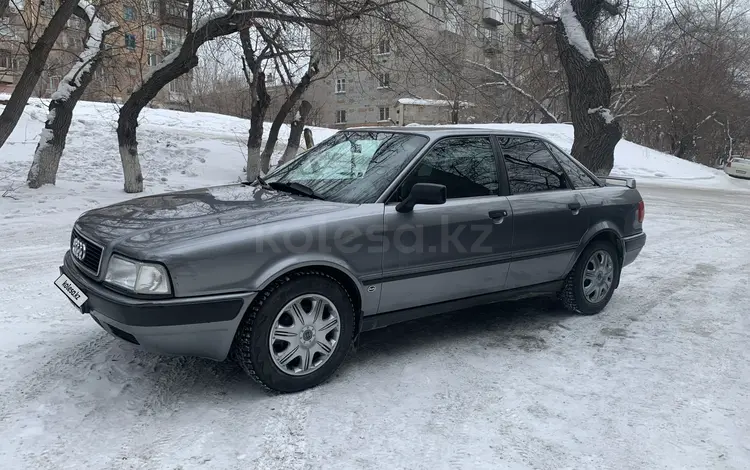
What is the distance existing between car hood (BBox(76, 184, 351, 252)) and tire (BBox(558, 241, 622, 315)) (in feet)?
7.82

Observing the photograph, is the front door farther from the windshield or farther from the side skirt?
the windshield

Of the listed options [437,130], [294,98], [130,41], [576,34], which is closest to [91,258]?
[437,130]

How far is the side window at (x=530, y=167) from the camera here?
4.62 meters

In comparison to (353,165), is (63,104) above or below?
above

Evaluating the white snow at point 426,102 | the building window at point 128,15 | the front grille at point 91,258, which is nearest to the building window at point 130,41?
the building window at point 128,15

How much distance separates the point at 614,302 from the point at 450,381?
273 centimetres

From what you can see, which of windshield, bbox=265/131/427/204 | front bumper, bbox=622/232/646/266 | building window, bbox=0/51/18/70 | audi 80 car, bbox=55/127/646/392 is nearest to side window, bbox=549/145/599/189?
audi 80 car, bbox=55/127/646/392

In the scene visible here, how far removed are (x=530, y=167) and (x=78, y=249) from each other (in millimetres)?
3410

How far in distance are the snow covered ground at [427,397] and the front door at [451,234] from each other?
0.52 metres

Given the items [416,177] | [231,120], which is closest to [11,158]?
[231,120]

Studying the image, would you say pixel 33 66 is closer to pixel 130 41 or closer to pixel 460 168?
pixel 130 41

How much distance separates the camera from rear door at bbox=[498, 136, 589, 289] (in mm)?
4520

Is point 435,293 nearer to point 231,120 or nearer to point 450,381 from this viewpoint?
point 450,381

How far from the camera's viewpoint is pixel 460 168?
4336mm
